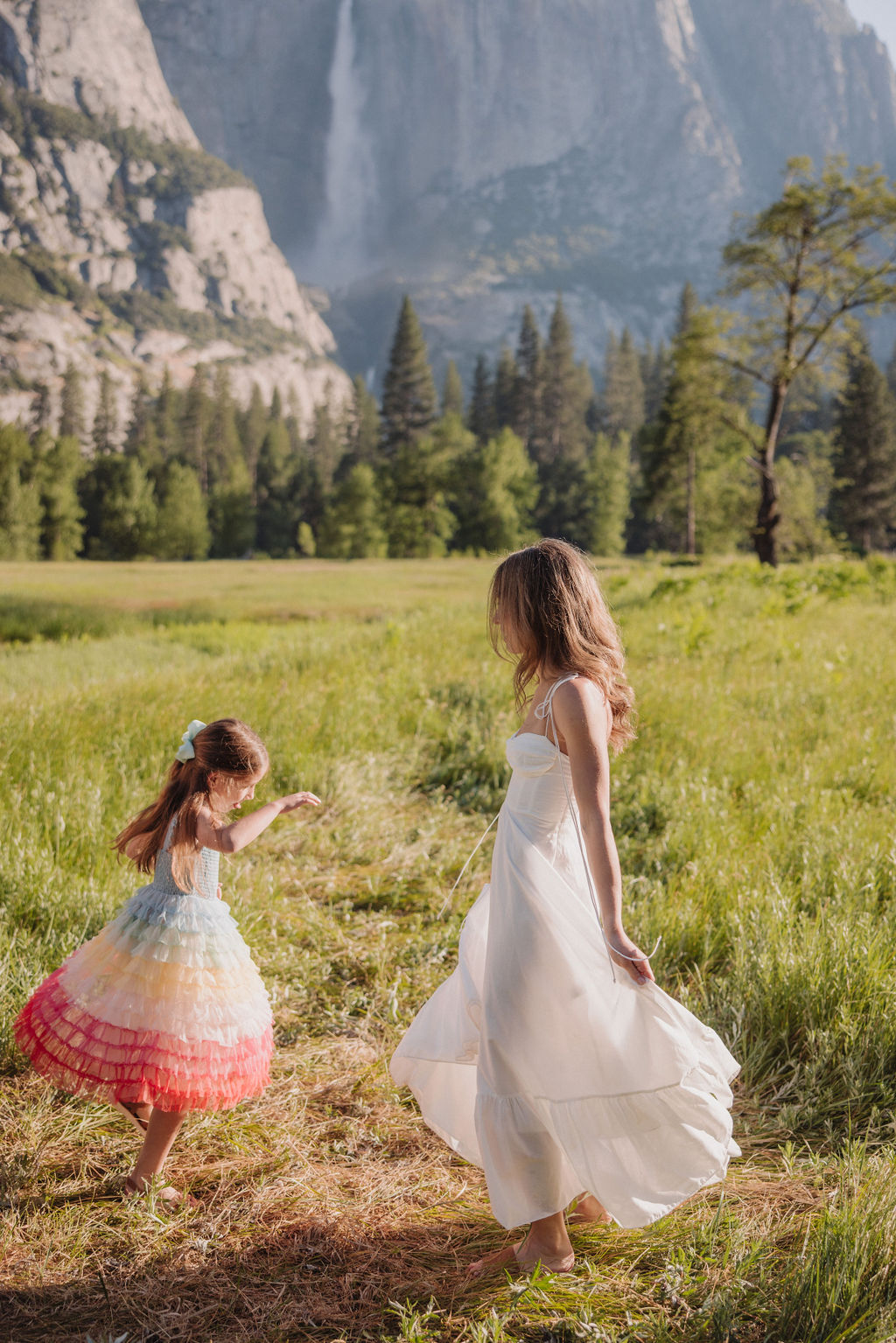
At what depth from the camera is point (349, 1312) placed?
7.87 feet

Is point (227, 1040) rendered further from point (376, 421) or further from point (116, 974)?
point (376, 421)

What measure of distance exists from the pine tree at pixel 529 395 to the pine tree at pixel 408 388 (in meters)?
11.0

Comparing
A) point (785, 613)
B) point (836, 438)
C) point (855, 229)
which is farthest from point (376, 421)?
point (785, 613)

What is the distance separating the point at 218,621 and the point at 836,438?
5739 cm

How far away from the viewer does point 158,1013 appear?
2660mm

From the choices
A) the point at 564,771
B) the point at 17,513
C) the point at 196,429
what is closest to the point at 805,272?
the point at 564,771

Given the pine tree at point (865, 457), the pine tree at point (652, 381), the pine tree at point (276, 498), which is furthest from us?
the pine tree at point (652, 381)

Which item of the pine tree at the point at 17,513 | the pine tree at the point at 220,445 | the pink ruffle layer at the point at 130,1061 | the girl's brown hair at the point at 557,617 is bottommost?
the pink ruffle layer at the point at 130,1061

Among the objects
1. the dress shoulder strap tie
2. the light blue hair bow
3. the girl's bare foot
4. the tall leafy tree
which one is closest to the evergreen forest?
the tall leafy tree

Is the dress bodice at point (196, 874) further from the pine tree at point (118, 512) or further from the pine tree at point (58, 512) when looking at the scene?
the pine tree at point (118, 512)

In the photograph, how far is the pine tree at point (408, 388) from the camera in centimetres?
7825

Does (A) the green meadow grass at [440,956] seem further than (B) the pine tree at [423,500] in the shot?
No

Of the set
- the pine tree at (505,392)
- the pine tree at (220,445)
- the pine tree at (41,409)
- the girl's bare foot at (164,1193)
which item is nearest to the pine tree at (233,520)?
the pine tree at (220,445)

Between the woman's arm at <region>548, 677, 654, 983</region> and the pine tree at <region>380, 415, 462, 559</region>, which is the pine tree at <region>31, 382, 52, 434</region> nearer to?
the pine tree at <region>380, 415, 462, 559</region>
